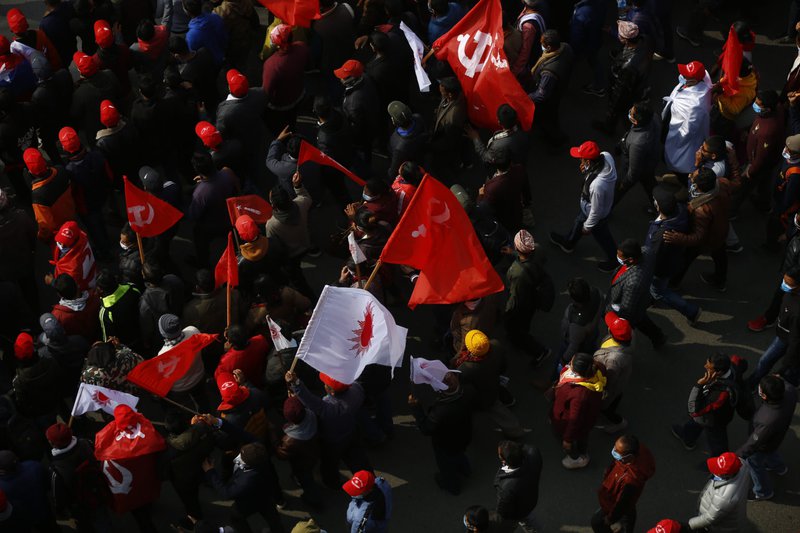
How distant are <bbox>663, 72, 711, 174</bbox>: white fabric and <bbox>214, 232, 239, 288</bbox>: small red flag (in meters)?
5.72

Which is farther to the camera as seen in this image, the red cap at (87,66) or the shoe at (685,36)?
the shoe at (685,36)

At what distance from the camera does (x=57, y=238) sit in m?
13.0

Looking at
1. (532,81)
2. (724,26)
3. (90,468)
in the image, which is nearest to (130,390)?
(90,468)

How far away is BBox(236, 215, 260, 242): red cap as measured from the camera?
12.9m

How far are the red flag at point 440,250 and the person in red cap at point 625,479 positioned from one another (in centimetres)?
212

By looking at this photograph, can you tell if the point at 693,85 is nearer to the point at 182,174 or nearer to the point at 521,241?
the point at 521,241

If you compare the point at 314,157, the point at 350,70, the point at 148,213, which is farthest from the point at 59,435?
the point at 350,70

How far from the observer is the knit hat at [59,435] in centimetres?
1116

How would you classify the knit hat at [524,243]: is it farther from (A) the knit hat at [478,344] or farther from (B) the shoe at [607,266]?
(B) the shoe at [607,266]

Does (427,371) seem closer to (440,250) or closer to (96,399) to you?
(440,250)

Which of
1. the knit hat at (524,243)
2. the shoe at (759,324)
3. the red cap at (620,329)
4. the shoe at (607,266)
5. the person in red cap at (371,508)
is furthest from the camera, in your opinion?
the shoe at (607,266)

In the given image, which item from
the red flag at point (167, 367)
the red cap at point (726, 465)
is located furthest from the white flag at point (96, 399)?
the red cap at point (726, 465)

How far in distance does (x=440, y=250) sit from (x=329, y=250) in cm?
→ 229

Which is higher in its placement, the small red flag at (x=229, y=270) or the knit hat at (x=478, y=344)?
the small red flag at (x=229, y=270)
